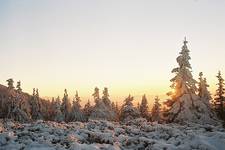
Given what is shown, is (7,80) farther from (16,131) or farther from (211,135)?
(211,135)

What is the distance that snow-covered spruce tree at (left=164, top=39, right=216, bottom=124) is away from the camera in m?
40.4

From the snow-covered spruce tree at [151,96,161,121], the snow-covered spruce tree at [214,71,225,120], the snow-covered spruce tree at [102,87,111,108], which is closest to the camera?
the snow-covered spruce tree at [214,71,225,120]

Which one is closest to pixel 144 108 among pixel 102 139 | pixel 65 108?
pixel 65 108

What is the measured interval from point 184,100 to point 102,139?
20.2 m

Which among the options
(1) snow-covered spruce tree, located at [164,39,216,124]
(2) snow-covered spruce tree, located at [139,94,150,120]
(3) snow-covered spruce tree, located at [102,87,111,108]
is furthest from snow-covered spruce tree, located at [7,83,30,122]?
(1) snow-covered spruce tree, located at [164,39,216,124]

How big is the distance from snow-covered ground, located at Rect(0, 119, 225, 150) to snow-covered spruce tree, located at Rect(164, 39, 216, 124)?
39.2 feet

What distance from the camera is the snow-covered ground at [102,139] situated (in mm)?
21031

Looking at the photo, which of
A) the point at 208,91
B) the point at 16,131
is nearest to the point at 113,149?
the point at 16,131

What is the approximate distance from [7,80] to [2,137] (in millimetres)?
66776

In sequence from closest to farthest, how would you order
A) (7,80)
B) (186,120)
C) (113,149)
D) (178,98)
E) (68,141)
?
1. (113,149)
2. (68,141)
3. (186,120)
4. (178,98)
5. (7,80)

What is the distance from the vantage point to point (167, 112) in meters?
42.2

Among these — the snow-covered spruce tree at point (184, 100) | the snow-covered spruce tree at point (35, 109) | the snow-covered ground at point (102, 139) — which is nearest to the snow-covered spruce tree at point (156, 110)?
the snow-covered spruce tree at point (35, 109)

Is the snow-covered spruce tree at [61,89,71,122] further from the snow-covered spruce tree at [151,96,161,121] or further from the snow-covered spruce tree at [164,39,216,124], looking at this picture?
the snow-covered spruce tree at [164,39,216,124]

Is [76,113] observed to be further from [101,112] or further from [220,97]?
[220,97]
